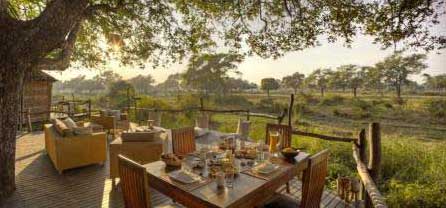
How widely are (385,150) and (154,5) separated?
285 inches

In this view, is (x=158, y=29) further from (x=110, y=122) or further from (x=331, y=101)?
(x=331, y=101)

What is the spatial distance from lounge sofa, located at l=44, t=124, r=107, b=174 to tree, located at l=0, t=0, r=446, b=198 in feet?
2.76

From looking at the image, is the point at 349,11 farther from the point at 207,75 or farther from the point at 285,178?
the point at 207,75

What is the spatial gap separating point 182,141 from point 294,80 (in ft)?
187

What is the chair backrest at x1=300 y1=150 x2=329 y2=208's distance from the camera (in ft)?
6.58

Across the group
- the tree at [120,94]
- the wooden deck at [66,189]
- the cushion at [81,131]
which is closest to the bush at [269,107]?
the tree at [120,94]

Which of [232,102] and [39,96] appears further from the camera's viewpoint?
[232,102]

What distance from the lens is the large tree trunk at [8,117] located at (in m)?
3.34

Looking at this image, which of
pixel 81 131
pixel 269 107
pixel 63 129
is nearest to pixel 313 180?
pixel 81 131

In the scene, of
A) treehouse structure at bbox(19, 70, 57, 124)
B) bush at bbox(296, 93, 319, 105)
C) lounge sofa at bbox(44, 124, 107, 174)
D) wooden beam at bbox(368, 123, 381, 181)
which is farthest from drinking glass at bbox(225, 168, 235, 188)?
bush at bbox(296, 93, 319, 105)

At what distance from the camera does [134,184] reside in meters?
A: 1.86

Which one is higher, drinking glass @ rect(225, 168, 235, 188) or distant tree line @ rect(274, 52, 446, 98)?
distant tree line @ rect(274, 52, 446, 98)

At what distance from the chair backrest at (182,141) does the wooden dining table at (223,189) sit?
2.98 ft

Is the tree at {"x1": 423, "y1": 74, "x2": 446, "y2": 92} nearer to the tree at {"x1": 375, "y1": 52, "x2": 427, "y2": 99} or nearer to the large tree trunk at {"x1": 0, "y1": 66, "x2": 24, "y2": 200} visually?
the tree at {"x1": 375, "y1": 52, "x2": 427, "y2": 99}
